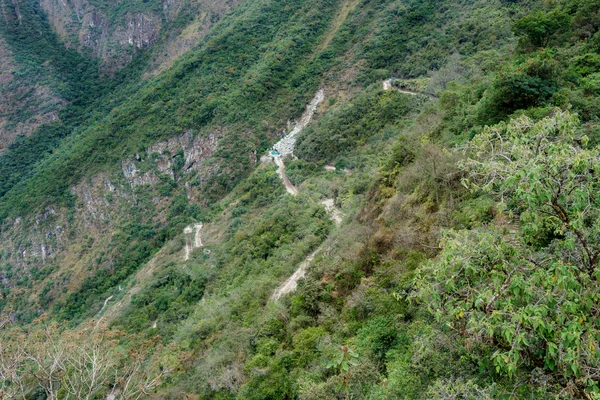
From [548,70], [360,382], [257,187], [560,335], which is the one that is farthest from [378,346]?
[257,187]

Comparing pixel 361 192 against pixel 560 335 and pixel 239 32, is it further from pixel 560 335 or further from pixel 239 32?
pixel 239 32

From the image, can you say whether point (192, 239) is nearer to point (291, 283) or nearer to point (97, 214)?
point (97, 214)

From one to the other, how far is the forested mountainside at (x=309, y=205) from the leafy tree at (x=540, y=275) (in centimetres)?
4

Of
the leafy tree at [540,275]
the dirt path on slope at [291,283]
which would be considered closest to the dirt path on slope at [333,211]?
the dirt path on slope at [291,283]

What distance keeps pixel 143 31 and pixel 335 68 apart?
100 meters

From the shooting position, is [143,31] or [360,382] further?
[143,31]

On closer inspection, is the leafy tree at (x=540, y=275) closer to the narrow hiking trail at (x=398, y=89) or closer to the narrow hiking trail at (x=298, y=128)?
the narrow hiking trail at (x=398, y=89)

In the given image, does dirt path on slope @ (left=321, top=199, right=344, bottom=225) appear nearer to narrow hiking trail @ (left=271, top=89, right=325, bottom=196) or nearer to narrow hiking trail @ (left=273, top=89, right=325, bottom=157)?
narrow hiking trail @ (left=271, top=89, right=325, bottom=196)

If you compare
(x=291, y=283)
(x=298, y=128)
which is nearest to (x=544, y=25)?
(x=291, y=283)

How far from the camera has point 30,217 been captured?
78.4m

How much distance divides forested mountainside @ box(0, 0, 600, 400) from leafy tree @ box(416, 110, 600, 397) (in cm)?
4

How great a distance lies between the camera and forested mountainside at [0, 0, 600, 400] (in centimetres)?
566

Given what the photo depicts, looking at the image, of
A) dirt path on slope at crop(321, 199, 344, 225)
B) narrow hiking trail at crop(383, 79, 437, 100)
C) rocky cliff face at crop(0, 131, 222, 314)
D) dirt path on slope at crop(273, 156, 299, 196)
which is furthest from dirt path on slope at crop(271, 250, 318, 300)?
rocky cliff face at crop(0, 131, 222, 314)

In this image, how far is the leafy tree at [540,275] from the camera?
4691 mm
